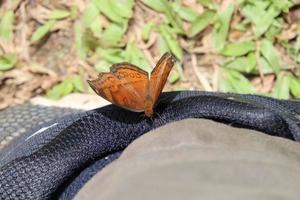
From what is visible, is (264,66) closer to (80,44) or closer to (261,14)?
(261,14)

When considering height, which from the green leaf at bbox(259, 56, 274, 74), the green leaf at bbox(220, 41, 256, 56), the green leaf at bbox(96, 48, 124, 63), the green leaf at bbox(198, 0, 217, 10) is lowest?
the green leaf at bbox(259, 56, 274, 74)

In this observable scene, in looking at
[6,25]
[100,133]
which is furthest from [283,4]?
[100,133]

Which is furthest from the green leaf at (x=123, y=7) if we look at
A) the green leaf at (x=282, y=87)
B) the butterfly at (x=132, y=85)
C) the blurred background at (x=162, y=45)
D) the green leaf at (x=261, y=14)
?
the butterfly at (x=132, y=85)

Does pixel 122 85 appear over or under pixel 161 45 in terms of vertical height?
over

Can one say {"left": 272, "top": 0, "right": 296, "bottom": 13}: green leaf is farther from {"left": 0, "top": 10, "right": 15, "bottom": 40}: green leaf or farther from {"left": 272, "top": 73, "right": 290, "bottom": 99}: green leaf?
{"left": 0, "top": 10, "right": 15, "bottom": 40}: green leaf

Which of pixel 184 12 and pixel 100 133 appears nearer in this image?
pixel 100 133

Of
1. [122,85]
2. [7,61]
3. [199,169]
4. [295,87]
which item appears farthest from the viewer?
[7,61]

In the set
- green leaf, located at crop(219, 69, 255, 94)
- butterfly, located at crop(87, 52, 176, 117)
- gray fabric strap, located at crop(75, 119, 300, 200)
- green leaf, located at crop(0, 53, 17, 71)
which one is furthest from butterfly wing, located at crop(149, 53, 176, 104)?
green leaf, located at crop(0, 53, 17, 71)
